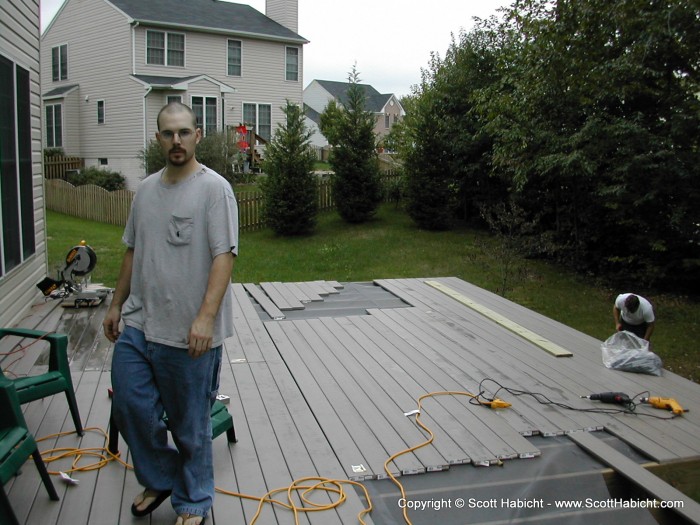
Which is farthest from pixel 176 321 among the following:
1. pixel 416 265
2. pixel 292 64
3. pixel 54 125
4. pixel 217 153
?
pixel 54 125

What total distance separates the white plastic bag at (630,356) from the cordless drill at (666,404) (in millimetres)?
628

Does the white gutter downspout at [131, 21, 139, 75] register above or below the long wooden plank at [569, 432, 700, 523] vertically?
above

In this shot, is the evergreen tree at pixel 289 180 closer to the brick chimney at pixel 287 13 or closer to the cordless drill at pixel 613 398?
the cordless drill at pixel 613 398

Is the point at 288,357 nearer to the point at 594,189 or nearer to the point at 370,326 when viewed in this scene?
the point at 370,326

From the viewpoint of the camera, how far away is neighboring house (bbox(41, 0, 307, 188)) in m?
21.2

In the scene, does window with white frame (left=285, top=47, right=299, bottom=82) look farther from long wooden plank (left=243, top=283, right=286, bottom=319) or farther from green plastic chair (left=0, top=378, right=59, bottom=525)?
green plastic chair (left=0, top=378, right=59, bottom=525)

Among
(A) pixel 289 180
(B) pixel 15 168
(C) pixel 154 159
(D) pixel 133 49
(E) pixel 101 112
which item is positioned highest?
(D) pixel 133 49

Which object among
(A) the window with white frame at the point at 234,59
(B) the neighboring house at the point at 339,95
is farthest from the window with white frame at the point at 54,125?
(B) the neighboring house at the point at 339,95

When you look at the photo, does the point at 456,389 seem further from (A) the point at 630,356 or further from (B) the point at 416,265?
(B) the point at 416,265

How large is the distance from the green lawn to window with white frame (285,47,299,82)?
33.8 feet

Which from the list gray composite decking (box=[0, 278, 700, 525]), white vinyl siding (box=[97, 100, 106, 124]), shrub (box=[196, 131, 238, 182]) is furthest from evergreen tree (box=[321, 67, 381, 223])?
white vinyl siding (box=[97, 100, 106, 124])

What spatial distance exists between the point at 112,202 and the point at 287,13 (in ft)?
40.3

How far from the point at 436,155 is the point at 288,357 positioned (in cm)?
1069

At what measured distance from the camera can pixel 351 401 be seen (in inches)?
164
